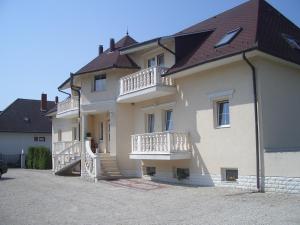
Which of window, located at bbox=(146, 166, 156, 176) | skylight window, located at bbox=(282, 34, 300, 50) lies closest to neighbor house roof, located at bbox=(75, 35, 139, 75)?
window, located at bbox=(146, 166, 156, 176)

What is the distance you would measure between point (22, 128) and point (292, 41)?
33762 millimetres

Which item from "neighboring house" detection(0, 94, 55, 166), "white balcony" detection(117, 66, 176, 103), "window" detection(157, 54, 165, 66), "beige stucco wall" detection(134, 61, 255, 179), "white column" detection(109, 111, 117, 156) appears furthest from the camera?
"neighboring house" detection(0, 94, 55, 166)

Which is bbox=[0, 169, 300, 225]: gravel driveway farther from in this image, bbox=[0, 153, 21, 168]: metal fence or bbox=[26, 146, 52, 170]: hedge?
bbox=[0, 153, 21, 168]: metal fence

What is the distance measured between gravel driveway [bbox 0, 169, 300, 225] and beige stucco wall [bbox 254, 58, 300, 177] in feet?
3.91

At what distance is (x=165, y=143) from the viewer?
17.2 metres

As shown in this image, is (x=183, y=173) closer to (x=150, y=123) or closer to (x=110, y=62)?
(x=150, y=123)

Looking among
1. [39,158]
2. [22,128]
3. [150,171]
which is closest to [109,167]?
[150,171]

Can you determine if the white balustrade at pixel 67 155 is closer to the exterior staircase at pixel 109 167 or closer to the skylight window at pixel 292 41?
the exterior staircase at pixel 109 167

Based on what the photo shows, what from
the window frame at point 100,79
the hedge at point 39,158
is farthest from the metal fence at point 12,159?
the window frame at point 100,79

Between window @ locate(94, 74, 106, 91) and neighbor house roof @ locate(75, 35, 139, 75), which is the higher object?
neighbor house roof @ locate(75, 35, 139, 75)

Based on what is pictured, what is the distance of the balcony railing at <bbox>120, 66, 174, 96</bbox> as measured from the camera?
60.2ft

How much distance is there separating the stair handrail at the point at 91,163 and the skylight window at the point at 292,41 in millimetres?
11001

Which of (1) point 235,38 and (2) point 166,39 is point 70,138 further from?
(1) point 235,38

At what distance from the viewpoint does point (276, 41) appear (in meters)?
15.6
